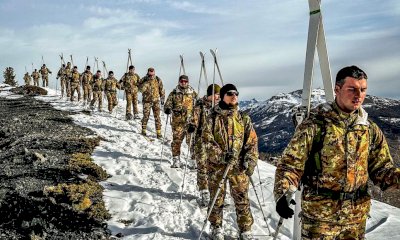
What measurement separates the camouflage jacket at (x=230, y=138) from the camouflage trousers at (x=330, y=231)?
294 cm

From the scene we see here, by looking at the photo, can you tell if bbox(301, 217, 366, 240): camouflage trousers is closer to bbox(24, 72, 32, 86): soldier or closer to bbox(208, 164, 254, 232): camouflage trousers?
bbox(208, 164, 254, 232): camouflage trousers

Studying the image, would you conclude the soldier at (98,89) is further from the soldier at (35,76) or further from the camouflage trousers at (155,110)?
the soldier at (35,76)

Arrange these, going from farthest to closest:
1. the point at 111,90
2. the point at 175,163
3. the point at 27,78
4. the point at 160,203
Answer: the point at 27,78, the point at 111,90, the point at 175,163, the point at 160,203

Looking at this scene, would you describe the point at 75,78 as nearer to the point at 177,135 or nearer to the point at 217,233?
the point at 177,135

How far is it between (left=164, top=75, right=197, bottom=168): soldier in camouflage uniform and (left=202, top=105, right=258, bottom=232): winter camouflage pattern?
6.07m

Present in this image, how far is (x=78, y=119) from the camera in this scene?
74.5ft

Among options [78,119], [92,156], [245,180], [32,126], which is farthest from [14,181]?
[78,119]

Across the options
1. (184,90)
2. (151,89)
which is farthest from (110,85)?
(184,90)

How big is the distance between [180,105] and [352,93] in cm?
1008

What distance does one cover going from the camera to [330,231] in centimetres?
409

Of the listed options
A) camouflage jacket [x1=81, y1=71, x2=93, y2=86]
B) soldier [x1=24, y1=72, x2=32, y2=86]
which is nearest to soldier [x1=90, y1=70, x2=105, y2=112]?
camouflage jacket [x1=81, y1=71, x2=93, y2=86]

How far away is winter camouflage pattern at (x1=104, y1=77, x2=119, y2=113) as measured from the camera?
2663cm

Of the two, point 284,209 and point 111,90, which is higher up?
point 111,90

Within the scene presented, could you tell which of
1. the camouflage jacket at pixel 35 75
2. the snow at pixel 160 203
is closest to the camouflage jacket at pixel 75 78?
the snow at pixel 160 203
